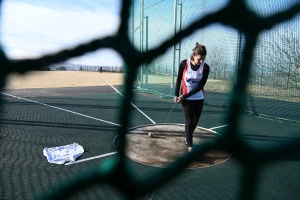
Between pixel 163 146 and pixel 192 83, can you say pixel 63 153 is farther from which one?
pixel 192 83

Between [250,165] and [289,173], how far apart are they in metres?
0.61

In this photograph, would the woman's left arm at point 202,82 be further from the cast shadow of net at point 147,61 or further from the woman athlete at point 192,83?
the cast shadow of net at point 147,61

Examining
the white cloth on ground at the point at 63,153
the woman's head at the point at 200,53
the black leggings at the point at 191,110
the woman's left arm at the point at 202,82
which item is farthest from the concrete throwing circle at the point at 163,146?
the woman's head at the point at 200,53

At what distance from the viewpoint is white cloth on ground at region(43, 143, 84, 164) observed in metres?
1.57

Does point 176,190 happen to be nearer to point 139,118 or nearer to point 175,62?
point 139,118

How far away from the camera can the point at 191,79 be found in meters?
1.56

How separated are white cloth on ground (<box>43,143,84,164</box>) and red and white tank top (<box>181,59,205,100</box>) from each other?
2.96ft

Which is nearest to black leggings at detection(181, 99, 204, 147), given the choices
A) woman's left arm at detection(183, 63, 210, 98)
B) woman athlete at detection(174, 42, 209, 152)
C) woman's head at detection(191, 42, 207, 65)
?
woman athlete at detection(174, 42, 209, 152)

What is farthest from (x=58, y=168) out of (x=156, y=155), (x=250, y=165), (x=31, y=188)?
(x=250, y=165)

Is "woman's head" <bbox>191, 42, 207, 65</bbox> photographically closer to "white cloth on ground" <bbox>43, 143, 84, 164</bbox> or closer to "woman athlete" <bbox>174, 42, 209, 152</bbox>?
"woman athlete" <bbox>174, 42, 209, 152</bbox>

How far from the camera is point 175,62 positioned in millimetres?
3869

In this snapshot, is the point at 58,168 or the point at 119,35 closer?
the point at 119,35

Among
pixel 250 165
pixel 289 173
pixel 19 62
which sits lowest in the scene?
pixel 289 173

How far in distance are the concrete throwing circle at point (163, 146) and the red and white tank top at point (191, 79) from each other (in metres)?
0.44
